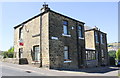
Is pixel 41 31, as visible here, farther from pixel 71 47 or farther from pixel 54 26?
pixel 71 47

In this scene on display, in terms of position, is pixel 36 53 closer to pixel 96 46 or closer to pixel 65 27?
pixel 65 27

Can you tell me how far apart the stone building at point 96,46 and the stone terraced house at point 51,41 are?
11.3 ft

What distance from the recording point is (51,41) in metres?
13.7

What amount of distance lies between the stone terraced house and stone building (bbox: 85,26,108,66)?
344cm

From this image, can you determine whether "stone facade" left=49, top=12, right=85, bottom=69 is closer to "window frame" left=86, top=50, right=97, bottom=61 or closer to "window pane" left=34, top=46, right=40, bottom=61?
"window pane" left=34, top=46, right=40, bottom=61

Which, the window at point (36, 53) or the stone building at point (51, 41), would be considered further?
the window at point (36, 53)

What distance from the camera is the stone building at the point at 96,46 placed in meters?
21.9

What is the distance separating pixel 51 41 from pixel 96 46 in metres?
12.5

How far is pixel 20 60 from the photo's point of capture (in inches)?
615

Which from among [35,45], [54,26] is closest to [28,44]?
[35,45]

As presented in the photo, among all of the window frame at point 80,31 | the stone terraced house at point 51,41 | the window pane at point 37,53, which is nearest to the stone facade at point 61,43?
the stone terraced house at point 51,41

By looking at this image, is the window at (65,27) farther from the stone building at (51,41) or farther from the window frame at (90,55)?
the window frame at (90,55)

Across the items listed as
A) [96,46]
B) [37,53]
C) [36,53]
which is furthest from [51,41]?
[96,46]

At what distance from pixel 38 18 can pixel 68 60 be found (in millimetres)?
6258
